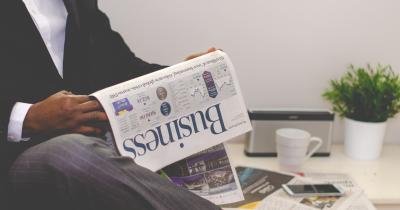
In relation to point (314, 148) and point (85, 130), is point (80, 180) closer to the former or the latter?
point (85, 130)

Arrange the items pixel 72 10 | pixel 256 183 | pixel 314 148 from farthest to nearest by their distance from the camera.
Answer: pixel 314 148
pixel 256 183
pixel 72 10

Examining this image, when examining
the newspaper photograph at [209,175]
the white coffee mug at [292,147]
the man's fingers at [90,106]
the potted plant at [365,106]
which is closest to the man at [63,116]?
the man's fingers at [90,106]

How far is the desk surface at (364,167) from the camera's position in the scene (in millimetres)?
1289

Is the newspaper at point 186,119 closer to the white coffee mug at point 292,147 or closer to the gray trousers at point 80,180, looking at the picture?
the gray trousers at point 80,180

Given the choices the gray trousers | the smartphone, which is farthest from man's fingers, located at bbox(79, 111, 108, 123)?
the smartphone

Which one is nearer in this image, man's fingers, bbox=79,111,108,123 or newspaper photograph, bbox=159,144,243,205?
man's fingers, bbox=79,111,108,123

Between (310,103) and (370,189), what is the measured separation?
39 cm

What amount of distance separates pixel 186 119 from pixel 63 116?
260 mm

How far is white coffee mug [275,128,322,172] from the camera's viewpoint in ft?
4.45

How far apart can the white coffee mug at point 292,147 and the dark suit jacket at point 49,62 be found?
418 millimetres

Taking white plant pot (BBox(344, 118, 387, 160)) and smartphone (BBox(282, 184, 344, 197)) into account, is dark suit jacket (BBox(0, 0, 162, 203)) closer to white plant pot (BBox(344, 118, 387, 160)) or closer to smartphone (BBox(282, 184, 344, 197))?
smartphone (BBox(282, 184, 344, 197))

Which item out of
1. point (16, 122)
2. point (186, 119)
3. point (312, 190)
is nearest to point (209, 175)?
point (186, 119)

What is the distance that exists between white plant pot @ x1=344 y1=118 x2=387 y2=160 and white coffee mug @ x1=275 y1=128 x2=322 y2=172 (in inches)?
5.5

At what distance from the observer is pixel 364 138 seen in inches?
58.2
